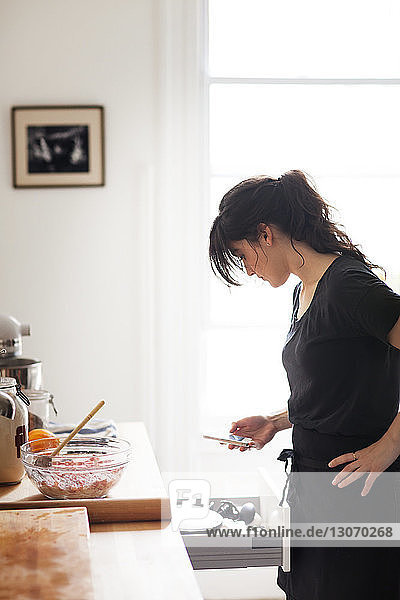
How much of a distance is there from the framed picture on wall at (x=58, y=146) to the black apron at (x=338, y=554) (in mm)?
1704

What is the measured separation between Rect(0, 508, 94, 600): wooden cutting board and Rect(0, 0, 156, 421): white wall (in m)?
1.73

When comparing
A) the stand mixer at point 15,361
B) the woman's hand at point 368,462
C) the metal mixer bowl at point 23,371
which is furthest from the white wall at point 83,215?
the woman's hand at point 368,462

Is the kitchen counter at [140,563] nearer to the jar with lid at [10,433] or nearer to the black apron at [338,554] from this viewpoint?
the jar with lid at [10,433]

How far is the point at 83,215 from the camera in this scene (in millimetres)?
3059

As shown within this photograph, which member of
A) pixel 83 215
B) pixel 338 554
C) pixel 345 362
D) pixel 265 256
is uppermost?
pixel 83 215

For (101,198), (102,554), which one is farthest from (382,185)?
(102,554)

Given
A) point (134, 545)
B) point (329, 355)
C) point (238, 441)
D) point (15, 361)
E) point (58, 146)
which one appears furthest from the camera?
point (58, 146)

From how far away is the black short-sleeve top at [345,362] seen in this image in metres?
1.53

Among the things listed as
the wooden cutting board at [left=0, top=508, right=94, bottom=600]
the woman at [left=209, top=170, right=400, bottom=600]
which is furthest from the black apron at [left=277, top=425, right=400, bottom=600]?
the wooden cutting board at [left=0, top=508, right=94, bottom=600]

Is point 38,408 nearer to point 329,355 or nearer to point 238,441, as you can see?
point 238,441

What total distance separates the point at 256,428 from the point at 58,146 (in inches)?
63.5

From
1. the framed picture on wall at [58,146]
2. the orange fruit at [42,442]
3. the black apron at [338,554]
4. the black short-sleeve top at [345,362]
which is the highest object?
the framed picture on wall at [58,146]

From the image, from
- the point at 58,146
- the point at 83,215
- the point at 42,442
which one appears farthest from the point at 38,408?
the point at 58,146

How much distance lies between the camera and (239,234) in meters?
1.71
